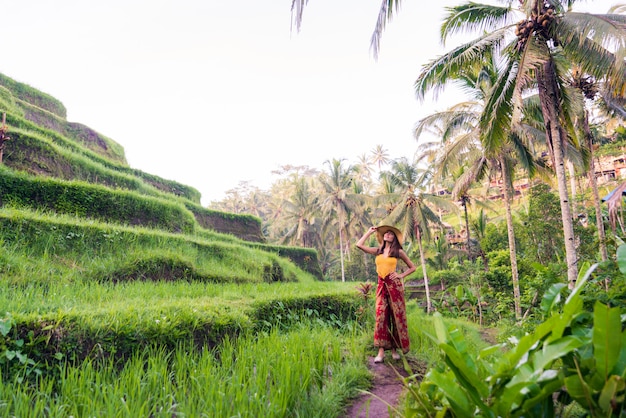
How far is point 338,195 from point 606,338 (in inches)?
1154

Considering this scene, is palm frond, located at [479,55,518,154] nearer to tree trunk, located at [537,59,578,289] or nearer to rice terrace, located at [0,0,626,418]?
rice terrace, located at [0,0,626,418]

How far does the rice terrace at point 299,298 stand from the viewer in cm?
121

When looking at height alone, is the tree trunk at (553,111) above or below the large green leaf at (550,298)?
above

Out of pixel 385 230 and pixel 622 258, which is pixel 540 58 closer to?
pixel 385 230

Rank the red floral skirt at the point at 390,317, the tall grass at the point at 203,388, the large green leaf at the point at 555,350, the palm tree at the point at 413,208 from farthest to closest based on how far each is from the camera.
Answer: the palm tree at the point at 413,208 → the red floral skirt at the point at 390,317 → the tall grass at the point at 203,388 → the large green leaf at the point at 555,350

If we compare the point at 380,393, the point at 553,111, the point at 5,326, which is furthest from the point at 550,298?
the point at 553,111

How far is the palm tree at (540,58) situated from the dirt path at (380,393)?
212 inches

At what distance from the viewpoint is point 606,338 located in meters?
0.99

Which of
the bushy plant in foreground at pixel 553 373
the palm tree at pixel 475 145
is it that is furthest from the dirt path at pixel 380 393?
the palm tree at pixel 475 145

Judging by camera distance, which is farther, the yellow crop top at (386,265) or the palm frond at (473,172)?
the palm frond at (473,172)

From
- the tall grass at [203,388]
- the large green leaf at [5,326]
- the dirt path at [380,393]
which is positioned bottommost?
the dirt path at [380,393]

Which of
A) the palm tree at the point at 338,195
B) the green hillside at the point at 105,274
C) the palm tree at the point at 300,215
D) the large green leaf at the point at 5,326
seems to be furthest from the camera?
the palm tree at the point at 300,215

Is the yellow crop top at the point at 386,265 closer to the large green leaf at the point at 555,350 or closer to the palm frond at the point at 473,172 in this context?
the large green leaf at the point at 555,350

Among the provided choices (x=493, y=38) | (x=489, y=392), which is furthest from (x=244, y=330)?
(x=493, y=38)
